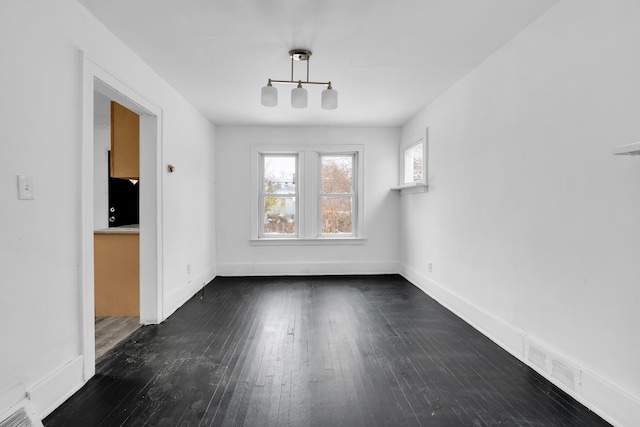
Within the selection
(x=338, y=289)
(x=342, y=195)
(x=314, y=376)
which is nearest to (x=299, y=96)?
(x=314, y=376)

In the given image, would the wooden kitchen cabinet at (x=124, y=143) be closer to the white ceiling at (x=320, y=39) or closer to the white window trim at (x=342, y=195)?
the white ceiling at (x=320, y=39)

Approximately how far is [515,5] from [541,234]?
1.52 metres

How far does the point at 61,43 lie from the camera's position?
2.17m

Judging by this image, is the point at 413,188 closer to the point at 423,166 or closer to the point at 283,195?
the point at 423,166

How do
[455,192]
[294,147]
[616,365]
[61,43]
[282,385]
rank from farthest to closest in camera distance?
[294,147] < [455,192] < [282,385] < [61,43] < [616,365]

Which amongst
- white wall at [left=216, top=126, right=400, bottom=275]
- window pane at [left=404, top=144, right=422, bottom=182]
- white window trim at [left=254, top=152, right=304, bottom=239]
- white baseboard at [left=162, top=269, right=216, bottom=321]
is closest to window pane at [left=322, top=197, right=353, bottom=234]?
white wall at [left=216, top=126, right=400, bottom=275]

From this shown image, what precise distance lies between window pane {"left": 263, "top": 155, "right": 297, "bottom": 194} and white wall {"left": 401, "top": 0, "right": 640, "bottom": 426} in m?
2.97

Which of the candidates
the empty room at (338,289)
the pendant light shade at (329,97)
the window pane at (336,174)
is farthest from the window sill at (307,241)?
the pendant light shade at (329,97)

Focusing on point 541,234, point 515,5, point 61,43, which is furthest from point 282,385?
point 515,5

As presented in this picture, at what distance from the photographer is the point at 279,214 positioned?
19.8ft

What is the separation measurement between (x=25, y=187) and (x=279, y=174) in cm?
427

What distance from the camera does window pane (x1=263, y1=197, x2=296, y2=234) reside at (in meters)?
6.02

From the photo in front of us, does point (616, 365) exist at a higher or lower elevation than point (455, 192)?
lower

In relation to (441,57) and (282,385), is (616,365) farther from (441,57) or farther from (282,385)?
(441,57)
